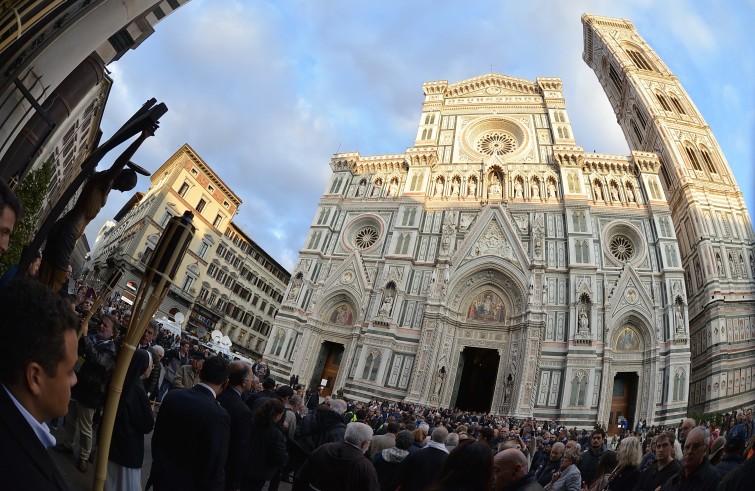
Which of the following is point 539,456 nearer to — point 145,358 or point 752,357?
point 145,358

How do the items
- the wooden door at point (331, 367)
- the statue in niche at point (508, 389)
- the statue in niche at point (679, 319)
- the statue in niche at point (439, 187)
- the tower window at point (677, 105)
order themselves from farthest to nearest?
the tower window at point (677, 105)
the statue in niche at point (439, 187)
the wooden door at point (331, 367)
the statue in niche at point (508, 389)
the statue in niche at point (679, 319)

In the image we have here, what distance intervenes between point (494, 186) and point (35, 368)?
31.0 meters

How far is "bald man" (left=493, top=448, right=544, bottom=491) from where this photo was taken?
3145 millimetres

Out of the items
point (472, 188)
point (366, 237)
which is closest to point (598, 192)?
point (472, 188)

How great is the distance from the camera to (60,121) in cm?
1034

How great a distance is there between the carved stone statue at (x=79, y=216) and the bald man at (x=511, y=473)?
350 cm

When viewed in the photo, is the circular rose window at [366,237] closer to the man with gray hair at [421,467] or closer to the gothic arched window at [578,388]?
the gothic arched window at [578,388]

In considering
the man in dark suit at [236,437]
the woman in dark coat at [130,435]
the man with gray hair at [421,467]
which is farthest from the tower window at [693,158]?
the woman in dark coat at [130,435]

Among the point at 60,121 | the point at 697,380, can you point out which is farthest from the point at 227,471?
the point at 697,380

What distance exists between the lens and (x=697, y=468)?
3.81m

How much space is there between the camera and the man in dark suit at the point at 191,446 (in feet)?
10.6

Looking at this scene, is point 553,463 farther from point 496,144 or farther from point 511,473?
point 496,144

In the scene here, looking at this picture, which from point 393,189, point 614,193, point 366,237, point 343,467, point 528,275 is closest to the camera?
point 343,467

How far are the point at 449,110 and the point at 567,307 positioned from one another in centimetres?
1877
